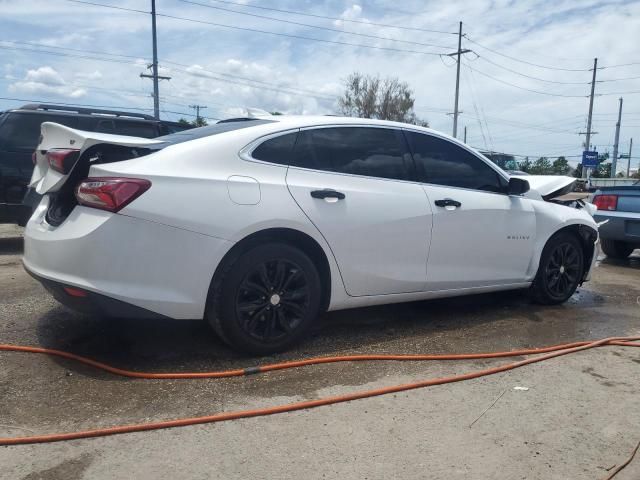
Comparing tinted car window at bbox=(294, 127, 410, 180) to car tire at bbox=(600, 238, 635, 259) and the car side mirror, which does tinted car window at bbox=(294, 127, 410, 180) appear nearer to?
the car side mirror

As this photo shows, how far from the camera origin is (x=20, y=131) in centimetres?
746

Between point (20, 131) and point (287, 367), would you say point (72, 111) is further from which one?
point (287, 367)

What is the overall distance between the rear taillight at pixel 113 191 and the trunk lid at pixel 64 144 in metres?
0.24

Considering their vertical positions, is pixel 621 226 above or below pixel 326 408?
above

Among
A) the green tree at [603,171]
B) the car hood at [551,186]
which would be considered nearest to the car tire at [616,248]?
the car hood at [551,186]

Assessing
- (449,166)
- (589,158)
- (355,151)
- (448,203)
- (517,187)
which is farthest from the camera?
(589,158)

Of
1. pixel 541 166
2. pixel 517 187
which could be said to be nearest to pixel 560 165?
pixel 541 166

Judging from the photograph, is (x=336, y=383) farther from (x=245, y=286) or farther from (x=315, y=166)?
(x=315, y=166)

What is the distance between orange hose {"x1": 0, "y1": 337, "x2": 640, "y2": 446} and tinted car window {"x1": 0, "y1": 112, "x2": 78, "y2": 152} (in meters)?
4.67

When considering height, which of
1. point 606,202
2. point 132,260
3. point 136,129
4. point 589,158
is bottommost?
point 132,260

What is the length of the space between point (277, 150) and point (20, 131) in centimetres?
531

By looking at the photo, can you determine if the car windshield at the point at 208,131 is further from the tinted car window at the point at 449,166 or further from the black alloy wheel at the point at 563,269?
the black alloy wheel at the point at 563,269

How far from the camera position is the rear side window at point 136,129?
8453mm

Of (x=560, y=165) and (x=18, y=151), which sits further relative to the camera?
(x=560, y=165)
